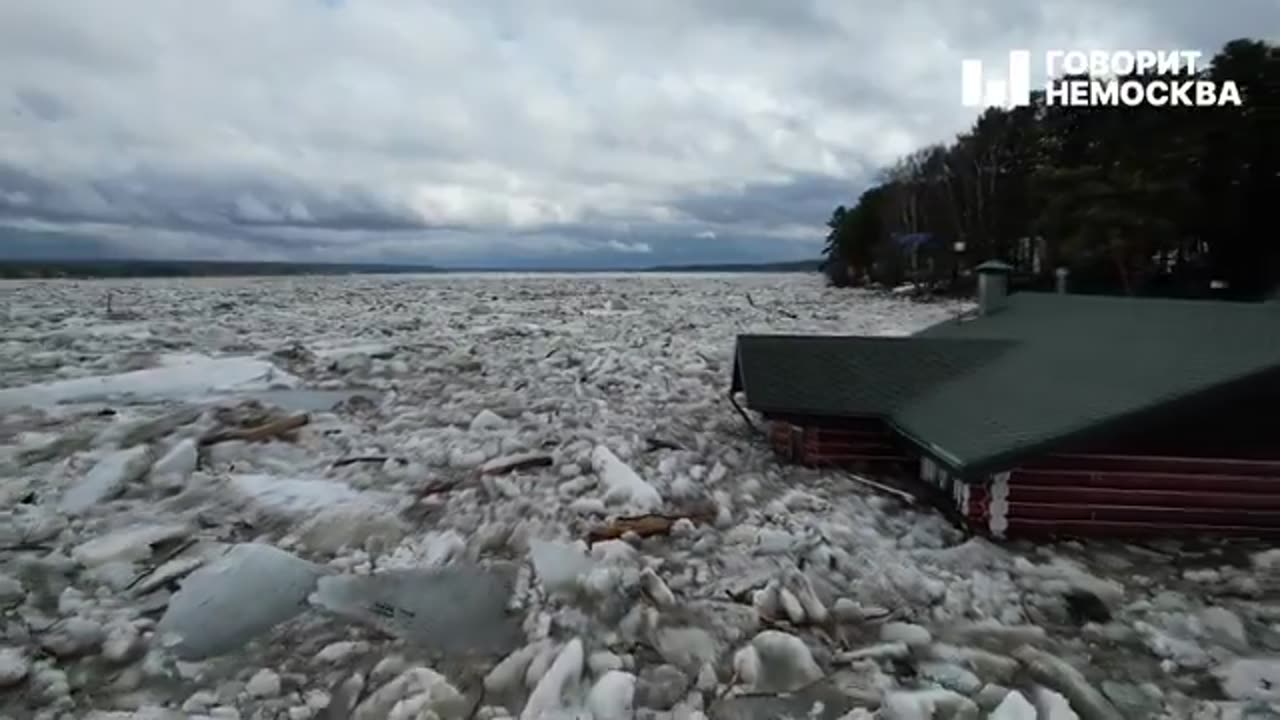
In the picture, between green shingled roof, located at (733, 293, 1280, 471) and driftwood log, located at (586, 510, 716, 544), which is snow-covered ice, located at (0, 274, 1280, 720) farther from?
green shingled roof, located at (733, 293, 1280, 471)

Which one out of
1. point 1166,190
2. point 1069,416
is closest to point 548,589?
point 1069,416

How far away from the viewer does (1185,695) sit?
3.37 meters

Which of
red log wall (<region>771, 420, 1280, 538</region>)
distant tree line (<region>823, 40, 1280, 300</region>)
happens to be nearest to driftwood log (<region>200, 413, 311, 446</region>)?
red log wall (<region>771, 420, 1280, 538</region>)

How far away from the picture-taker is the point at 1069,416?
16.3 ft

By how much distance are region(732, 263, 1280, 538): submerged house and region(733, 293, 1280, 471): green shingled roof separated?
16 millimetres

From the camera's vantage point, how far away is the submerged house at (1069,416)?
4.80 metres

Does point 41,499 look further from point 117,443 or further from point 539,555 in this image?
point 539,555

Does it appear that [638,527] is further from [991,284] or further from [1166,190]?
[1166,190]

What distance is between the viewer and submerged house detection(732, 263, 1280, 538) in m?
4.80

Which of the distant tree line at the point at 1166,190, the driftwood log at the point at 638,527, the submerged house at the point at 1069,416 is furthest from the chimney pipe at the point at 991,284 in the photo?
the distant tree line at the point at 1166,190

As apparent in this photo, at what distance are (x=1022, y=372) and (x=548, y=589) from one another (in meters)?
4.55

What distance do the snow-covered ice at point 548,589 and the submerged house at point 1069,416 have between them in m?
0.31

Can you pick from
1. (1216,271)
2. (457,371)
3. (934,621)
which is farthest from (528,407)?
(1216,271)

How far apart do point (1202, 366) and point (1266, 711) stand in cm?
266
